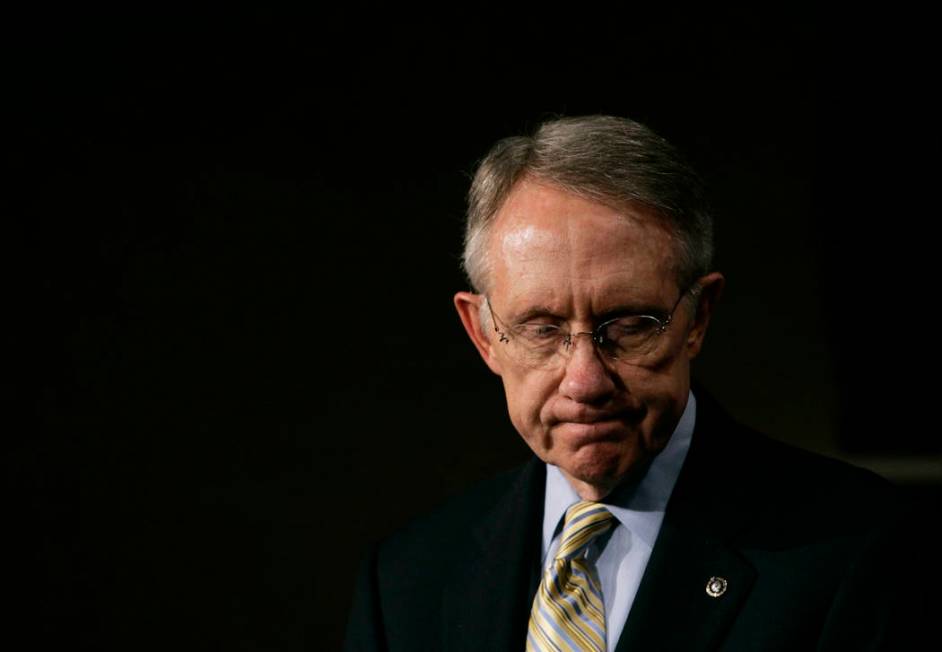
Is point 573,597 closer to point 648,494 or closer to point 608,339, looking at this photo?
point 648,494

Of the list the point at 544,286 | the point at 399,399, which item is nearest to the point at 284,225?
the point at 399,399

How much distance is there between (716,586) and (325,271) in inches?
52.3

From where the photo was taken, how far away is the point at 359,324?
2.82 metres

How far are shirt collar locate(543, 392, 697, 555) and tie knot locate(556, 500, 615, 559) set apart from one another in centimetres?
2

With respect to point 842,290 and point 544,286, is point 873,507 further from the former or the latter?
point 842,290

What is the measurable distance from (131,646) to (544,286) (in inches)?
57.4

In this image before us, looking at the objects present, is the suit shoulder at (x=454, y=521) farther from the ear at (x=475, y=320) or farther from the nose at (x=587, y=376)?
the nose at (x=587, y=376)

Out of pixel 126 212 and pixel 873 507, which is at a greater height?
pixel 126 212

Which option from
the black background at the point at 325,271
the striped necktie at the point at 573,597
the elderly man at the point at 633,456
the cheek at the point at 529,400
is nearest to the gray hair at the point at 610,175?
the elderly man at the point at 633,456

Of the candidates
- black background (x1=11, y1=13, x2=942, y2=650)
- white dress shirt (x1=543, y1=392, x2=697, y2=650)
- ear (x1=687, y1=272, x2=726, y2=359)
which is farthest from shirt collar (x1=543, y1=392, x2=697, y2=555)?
black background (x1=11, y1=13, x2=942, y2=650)

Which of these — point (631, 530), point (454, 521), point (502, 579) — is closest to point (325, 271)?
point (454, 521)

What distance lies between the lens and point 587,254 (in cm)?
170

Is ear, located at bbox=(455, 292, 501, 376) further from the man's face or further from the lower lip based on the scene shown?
the lower lip

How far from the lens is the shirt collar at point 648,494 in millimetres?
1858
